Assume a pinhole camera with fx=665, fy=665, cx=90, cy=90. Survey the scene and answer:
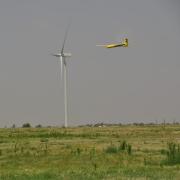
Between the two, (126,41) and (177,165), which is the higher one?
(126,41)

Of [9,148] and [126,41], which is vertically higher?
[126,41]

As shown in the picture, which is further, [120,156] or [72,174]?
[120,156]

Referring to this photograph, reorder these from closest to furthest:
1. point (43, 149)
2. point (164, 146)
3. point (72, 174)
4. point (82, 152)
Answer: point (72, 174)
point (82, 152)
point (43, 149)
point (164, 146)

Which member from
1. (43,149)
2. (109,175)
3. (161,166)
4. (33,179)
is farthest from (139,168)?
(43,149)

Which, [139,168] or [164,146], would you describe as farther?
[164,146]

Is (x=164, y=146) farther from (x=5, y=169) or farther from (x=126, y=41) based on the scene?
(x=126, y=41)

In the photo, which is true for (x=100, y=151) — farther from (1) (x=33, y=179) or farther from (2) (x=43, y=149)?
(1) (x=33, y=179)

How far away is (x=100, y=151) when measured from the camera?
44500 mm

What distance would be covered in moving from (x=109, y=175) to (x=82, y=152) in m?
13.9

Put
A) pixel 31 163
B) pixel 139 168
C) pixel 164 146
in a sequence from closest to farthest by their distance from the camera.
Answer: pixel 139 168
pixel 31 163
pixel 164 146

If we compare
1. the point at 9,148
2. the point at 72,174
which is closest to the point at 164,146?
the point at 9,148

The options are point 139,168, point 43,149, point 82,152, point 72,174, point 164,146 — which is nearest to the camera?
point 72,174

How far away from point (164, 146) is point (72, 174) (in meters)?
19.9

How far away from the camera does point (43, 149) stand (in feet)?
154
